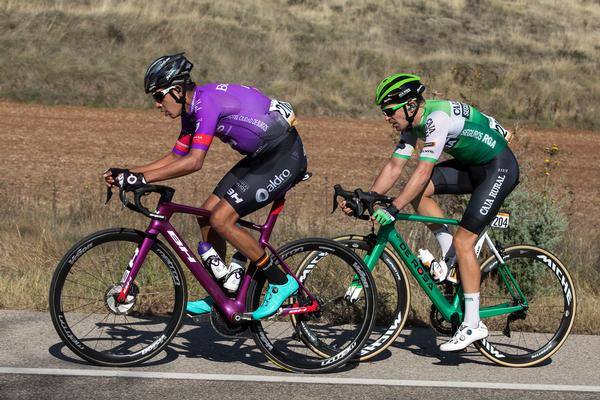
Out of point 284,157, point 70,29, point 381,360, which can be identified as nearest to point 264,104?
point 284,157

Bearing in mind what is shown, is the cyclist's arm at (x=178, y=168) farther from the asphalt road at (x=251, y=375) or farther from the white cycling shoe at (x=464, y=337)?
the white cycling shoe at (x=464, y=337)

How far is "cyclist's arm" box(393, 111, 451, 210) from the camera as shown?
6.43 m

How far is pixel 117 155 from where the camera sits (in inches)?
773

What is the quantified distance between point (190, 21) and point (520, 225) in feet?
89.6

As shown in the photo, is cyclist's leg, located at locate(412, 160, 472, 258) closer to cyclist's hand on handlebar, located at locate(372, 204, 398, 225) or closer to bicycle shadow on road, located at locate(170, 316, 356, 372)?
cyclist's hand on handlebar, located at locate(372, 204, 398, 225)

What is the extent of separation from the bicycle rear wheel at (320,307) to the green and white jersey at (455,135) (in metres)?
0.83

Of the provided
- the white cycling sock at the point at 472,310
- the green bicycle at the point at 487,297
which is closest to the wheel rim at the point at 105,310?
the green bicycle at the point at 487,297

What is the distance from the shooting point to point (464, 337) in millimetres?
6684

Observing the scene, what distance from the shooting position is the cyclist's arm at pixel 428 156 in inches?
253

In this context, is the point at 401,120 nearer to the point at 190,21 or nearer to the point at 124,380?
the point at 124,380

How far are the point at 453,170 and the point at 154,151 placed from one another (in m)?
13.8

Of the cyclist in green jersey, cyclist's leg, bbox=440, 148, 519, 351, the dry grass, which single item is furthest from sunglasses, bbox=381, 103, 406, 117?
the dry grass

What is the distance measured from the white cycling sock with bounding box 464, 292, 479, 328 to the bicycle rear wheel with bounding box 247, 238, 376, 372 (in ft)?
2.10

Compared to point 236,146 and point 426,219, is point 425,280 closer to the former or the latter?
point 426,219
